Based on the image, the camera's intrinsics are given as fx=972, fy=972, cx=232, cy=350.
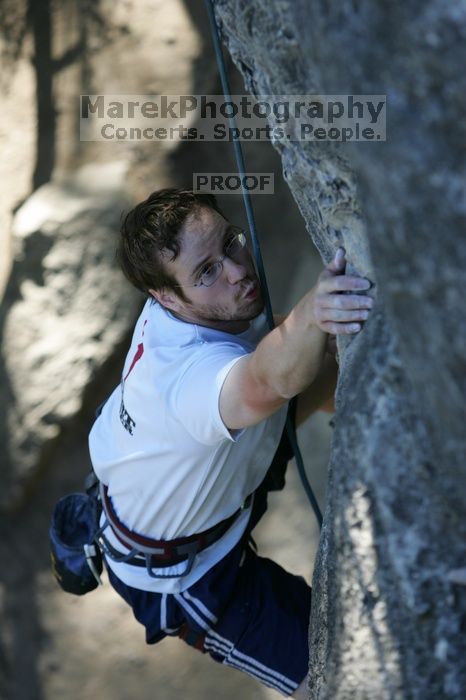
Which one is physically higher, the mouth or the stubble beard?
the mouth

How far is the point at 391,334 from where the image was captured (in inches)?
38.8

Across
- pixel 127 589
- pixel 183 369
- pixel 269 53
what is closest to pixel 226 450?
pixel 183 369

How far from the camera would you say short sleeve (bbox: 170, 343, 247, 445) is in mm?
1198

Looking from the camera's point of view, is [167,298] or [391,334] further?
[167,298]

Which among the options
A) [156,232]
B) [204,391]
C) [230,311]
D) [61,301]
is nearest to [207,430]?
[204,391]

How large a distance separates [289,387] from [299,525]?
1.97 m

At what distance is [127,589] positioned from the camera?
5.18ft

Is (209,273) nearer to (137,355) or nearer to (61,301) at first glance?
(137,355)

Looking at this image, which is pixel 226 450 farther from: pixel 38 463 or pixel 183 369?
pixel 38 463

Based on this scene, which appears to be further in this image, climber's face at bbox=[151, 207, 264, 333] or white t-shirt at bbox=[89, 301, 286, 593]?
climber's face at bbox=[151, 207, 264, 333]

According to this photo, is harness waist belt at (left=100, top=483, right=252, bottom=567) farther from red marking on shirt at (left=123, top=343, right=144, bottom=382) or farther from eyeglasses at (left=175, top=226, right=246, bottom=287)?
eyeglasses at (left=175, top=226, right=246, bottom=287)

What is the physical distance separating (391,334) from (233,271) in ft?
1.36

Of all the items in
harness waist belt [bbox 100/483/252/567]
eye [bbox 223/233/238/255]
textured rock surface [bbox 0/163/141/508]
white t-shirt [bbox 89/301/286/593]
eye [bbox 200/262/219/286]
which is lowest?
harness waist belt [bbox 100/483/252/567]

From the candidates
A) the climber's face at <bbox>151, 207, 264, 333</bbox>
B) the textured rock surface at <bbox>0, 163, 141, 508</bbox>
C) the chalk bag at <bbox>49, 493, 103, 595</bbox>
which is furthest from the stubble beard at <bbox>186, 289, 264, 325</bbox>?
the textured rock surface at <bbox>0, 163, 141, 508</bbox>
